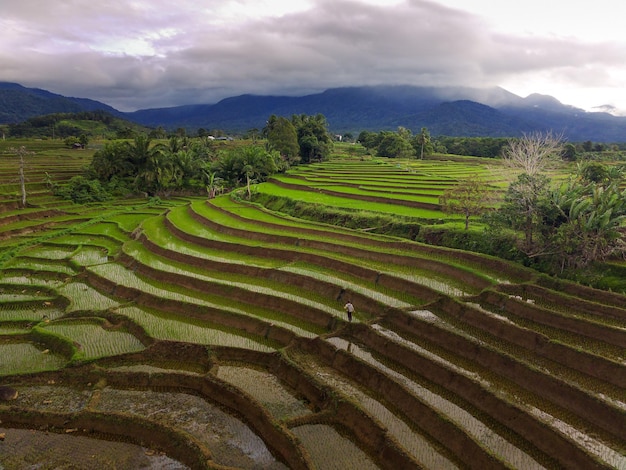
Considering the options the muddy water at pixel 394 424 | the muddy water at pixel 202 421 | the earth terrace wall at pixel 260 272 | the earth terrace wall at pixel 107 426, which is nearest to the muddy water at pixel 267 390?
the muddy water at pixel 202 421

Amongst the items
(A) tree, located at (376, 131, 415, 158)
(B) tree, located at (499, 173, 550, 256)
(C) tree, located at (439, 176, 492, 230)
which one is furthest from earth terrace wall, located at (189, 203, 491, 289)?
(A) tree, located at (376, 131, 415, 158)

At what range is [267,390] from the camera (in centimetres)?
1244

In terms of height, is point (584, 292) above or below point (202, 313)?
above

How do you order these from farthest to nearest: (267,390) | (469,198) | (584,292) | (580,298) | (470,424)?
1. (469,198)
2. (584,292)
3. (580,298)
4. (267,390)
5. (470,424)

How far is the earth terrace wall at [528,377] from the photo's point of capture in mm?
9859

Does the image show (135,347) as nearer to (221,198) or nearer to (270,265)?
Result: (270,265)

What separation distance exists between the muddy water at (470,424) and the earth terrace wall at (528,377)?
2152 millimetres

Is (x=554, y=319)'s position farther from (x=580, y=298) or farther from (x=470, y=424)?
(x=470, y=424)

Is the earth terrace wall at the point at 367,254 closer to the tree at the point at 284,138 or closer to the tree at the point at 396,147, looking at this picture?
the tree at the point at 284,138

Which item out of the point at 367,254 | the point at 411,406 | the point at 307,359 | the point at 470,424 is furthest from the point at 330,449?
the point at 367,254

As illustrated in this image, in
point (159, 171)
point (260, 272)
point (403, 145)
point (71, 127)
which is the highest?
point (71, 127)

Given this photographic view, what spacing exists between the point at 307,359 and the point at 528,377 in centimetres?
669

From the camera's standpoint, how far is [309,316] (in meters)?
16.2

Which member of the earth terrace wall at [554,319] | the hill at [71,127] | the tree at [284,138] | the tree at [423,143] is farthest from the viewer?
the hill at [71,127]
